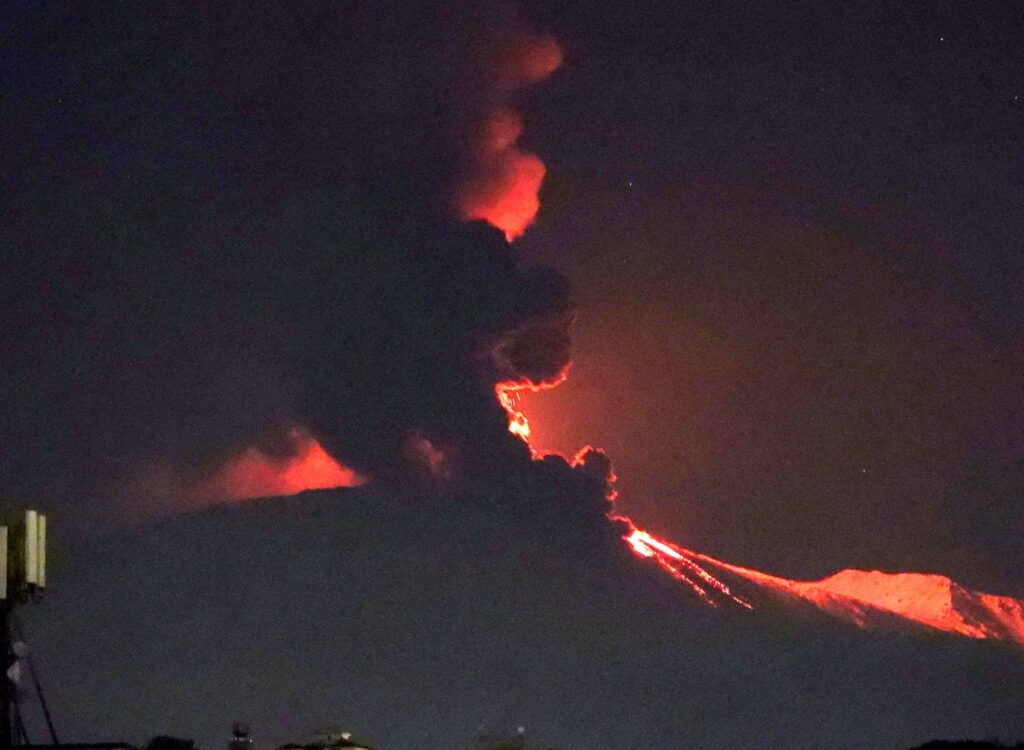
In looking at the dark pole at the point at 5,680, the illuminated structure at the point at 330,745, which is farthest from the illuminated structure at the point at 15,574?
the illuminated structure at the point at 330,745

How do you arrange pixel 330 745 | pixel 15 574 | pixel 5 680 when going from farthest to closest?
pixel 330 745 → pixel 5 680 → pixel 15 574

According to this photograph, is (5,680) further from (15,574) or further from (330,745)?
(330,745)

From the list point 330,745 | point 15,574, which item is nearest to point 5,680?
point 15,574

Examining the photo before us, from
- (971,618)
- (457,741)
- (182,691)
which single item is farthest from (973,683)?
(182,691)

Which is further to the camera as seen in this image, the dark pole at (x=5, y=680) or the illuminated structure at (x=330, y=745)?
the illuminated structure at (x=330, y=745)

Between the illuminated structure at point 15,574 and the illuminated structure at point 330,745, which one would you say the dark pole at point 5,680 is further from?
the illuminated structure at point 330,745

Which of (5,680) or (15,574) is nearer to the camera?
(15,574)

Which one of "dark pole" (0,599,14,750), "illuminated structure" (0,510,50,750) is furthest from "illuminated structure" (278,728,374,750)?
"illuminated structure" (0,510,50,750)

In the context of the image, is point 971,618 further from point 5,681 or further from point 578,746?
point 5,681

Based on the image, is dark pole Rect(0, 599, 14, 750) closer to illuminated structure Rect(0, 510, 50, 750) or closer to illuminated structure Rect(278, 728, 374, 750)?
illuminated structure Rect(0, 510, 50, 750)

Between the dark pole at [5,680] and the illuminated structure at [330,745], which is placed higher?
the illuminated structure at [330,745]

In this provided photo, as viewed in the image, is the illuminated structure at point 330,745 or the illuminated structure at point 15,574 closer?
the illuminated structure at point 15,574
